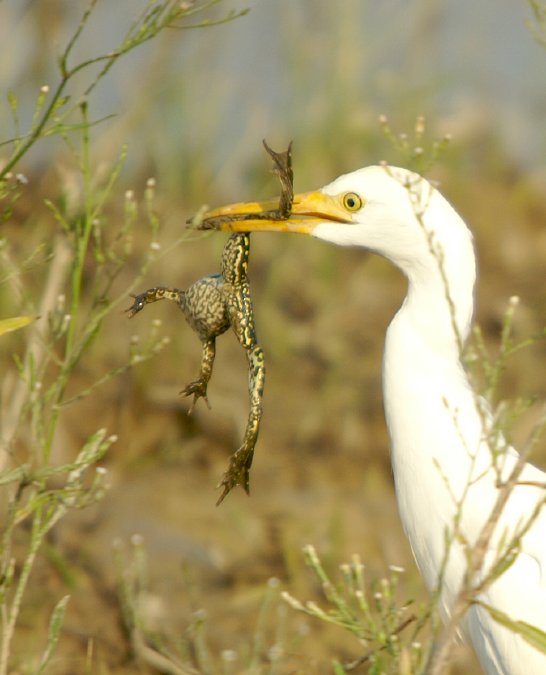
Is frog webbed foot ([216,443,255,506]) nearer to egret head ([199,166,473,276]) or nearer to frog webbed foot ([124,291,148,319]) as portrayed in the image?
frog webbed foot ([124,291,148,319])

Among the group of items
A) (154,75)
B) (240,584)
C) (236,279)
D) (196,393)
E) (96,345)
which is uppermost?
(154,75)

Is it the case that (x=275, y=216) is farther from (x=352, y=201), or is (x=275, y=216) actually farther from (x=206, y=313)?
(x=206, y=313)

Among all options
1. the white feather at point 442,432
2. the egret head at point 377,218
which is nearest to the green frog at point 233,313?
the egret head at point 377,218

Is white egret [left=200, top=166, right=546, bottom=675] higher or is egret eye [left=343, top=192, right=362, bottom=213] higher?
egret eye [left=343, top=192, right=362, bottom=213]

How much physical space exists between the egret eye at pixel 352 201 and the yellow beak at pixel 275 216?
14mm

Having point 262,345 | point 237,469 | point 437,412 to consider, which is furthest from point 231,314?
point 262,345

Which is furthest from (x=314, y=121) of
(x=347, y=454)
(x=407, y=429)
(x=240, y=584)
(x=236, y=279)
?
(x=236, y=279)

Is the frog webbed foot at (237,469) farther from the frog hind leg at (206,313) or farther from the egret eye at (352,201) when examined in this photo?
the egret eye at (352,201)

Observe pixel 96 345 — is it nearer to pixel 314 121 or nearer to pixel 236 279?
pixel 314 121

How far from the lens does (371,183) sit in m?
2.76

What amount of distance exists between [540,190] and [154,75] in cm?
351

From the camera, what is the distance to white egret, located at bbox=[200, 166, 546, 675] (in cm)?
278

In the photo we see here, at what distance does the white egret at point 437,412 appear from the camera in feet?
9.12

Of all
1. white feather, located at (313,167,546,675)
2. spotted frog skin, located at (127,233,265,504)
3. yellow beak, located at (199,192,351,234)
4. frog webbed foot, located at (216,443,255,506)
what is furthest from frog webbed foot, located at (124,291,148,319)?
white feather, located at (313,167,546,675)
